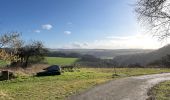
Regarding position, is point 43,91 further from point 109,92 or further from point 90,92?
point 109,92

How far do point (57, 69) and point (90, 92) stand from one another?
1541cm

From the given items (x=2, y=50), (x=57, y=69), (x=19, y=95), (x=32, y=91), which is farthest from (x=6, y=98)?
(x=57, y=69)

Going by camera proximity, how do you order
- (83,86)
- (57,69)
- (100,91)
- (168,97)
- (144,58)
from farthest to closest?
(144,58), (57,69), (83,86), (100,91), (168,97)

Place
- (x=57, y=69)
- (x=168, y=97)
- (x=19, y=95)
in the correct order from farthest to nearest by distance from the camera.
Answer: (x=57, y=69), (x=19, y=95), (x=168, y=97)

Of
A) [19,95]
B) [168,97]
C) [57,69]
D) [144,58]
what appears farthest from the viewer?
[144,58]

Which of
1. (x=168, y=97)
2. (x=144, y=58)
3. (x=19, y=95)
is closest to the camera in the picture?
(x=168, y=97)

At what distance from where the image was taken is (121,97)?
18641 mm

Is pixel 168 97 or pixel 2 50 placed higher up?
pixel 2 50

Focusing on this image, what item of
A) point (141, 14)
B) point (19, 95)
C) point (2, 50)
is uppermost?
point (141, 14)

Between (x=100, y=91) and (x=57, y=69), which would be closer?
(x=100, y=91)

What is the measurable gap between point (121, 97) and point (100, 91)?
3124 mm

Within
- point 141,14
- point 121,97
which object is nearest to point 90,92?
point 121,97

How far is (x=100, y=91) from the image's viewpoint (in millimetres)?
21547

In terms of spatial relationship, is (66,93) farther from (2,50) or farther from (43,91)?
(2,50)
